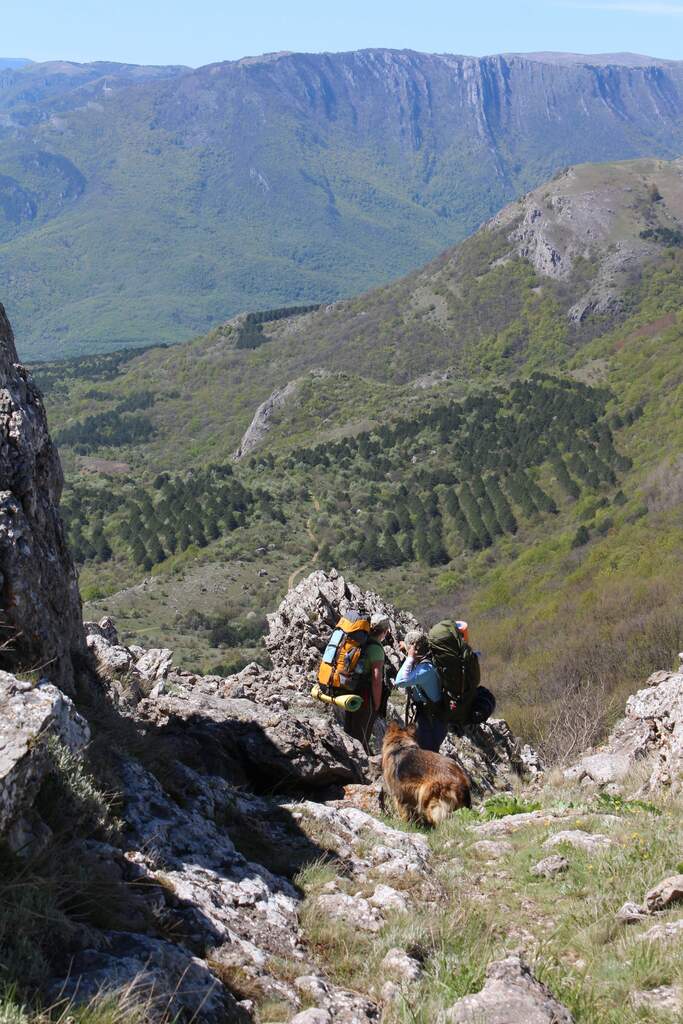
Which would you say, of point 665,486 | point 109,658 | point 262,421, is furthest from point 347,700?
point 262,421

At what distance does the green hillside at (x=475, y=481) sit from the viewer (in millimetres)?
56188

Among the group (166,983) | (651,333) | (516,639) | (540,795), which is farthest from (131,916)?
(651,333)

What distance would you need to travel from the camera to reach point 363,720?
11.6 metres

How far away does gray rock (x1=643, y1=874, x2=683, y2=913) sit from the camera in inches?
235

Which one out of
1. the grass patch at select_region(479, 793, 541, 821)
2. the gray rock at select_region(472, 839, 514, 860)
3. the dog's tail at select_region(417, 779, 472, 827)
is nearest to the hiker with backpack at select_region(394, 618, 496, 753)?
the grass patch at select_region(479, 793, 541, 821)

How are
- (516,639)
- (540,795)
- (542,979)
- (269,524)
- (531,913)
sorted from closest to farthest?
(542,979) → (531,913) → (540,795) → (516,639) → (269,524)

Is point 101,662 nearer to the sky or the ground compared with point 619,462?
nearer to the sky

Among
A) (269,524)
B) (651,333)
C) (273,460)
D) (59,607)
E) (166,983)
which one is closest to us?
(166,983)

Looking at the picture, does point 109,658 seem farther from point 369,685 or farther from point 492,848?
point 492,848

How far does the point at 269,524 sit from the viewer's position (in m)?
96.9

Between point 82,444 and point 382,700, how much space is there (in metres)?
182

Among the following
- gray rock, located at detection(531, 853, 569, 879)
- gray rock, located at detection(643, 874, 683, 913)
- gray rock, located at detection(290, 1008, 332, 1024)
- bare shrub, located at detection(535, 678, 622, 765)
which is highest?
gray rock, located at detection(290, 1008, 332, 1024)

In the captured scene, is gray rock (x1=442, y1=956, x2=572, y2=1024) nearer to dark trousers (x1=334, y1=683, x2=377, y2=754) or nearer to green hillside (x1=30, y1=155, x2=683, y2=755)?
dark trousers (x1=334, y1=683, x2=377, y2=754)

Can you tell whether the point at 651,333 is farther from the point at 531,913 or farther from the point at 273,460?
the point at 531,913
